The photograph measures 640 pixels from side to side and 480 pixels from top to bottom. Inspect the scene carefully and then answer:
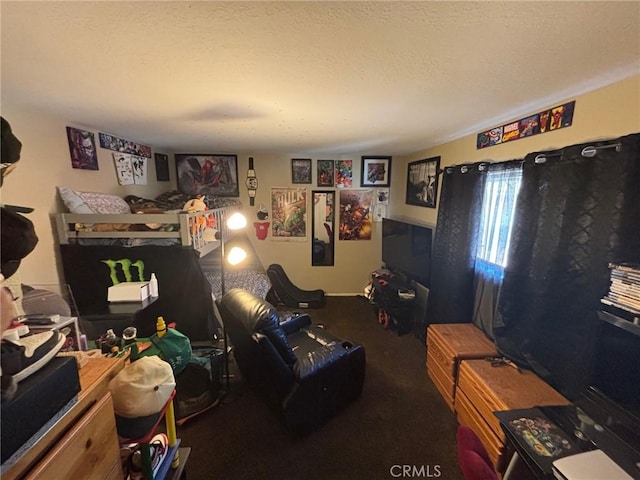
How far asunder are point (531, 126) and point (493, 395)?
169cm

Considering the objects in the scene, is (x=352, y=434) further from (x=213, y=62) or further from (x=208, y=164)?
(x=208, y=164)

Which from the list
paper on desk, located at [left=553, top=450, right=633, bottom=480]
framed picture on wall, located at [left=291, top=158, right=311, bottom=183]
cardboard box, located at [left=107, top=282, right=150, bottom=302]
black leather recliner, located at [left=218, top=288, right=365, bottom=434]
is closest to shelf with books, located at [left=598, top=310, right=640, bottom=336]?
paper on desk, located at [left=553, top=450, right=633, bottom=480]

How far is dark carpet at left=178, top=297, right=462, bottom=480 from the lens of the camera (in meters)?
1.61

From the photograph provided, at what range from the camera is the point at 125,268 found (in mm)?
2029

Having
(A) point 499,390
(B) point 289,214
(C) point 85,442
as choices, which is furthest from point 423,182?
(C) point 85,442

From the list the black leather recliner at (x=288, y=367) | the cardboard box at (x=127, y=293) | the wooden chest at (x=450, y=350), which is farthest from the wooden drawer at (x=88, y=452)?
the wooden chest at (x=450, y=350)

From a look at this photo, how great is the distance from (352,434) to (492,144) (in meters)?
2.38

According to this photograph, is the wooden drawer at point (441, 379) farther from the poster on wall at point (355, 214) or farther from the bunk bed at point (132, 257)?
the poster on wall at point (355, 214)

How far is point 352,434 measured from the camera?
6.08 feet

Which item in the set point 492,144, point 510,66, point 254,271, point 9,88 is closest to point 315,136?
point 492,144

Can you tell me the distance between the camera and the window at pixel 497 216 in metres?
1.96

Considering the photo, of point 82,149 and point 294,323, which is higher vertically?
point 82,149

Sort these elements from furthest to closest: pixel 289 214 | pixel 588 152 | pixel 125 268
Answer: pixel 289 214 < pixel 125 268 < pixel 588 152

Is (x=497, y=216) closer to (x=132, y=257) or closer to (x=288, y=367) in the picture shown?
(x=288, y=367)
